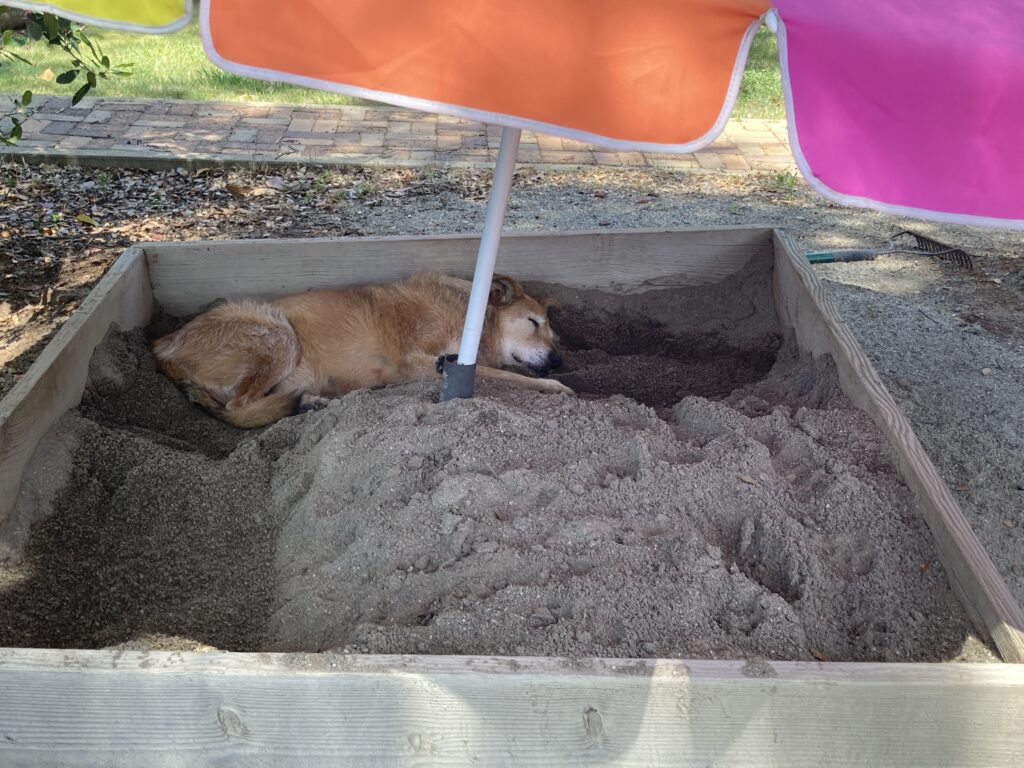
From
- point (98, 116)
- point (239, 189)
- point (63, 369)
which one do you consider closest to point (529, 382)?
point (63, 369)

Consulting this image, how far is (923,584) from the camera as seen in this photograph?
7.88ft

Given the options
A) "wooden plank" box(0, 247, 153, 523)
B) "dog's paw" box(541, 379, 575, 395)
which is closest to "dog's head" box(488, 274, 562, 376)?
"dog's paw" box(541, 379, 575, 395)

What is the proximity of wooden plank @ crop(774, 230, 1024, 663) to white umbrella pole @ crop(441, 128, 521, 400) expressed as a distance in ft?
4.78

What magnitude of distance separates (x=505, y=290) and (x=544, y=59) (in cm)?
276

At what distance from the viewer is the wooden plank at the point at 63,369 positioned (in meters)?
2.69

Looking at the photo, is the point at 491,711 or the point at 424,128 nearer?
the point at 491,711

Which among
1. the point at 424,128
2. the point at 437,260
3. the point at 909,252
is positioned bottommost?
the point at 437,260

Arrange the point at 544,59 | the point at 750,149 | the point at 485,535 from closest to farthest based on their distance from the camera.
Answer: the point at 544,59 < the point at 485,535 < the point at 750,149

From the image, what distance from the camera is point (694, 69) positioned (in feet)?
5.24

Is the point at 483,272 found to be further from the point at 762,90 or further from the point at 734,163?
the point at 762,90

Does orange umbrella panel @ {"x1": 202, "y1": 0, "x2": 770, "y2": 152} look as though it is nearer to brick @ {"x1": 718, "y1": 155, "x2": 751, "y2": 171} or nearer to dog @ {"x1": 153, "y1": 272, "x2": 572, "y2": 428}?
dog @ {"x1": 153, "y1": 272, "x2": 572, "y2": 428}

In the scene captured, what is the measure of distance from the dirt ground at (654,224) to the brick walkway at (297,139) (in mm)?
273

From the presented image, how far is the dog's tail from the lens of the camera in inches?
140

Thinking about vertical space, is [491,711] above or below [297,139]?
below
